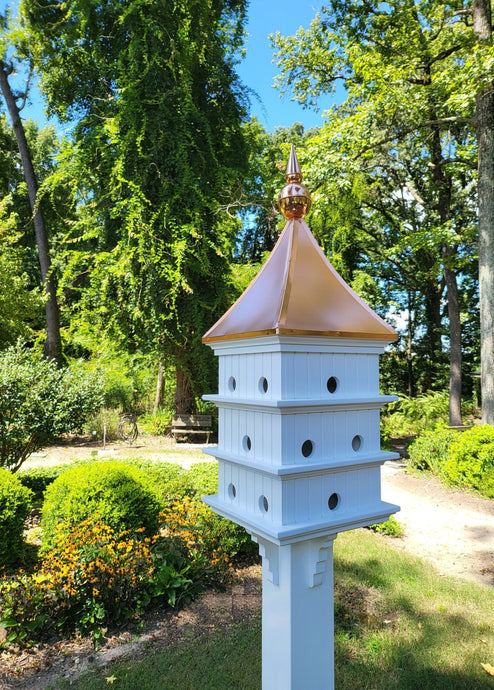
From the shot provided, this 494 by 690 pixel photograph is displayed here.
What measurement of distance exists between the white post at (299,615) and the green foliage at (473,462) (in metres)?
6.88

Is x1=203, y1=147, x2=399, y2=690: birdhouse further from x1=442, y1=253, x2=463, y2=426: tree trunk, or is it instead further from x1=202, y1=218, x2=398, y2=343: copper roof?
x1=442, y1=253, x2=463, y2=426: tree trunk

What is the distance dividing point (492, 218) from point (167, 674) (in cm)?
925

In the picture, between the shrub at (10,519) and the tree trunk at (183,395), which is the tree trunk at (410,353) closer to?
the tree trunk at (183,395)

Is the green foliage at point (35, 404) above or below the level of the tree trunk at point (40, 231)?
below

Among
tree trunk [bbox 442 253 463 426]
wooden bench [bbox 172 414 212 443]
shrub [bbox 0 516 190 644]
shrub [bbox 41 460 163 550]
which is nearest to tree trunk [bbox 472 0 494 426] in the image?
tree trunk [bbox 442 253 463 426]

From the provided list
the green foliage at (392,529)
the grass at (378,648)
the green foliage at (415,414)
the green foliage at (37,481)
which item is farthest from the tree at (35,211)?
the grass at (378,648)

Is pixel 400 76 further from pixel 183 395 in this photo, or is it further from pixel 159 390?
pixel 159 390

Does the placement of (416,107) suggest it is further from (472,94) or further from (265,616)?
(265,616)

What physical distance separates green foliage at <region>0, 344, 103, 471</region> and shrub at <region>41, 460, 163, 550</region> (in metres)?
1.70

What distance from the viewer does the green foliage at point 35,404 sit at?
604cm

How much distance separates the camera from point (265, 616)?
181 centimetres

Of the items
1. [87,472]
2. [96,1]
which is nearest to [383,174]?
[96,1]

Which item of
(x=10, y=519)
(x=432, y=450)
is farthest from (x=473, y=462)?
(x=10, y=519)

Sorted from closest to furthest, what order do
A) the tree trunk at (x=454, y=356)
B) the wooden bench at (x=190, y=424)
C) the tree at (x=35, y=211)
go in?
the wooden bench at (x=190, y=424), the tree trunk at (x=454, y=356), the tree at (x=35, y=211)
